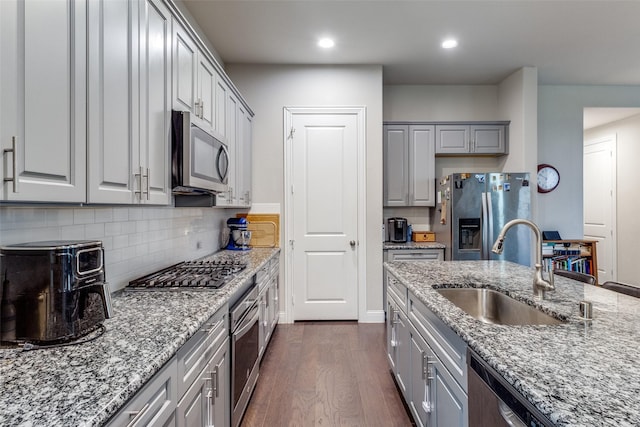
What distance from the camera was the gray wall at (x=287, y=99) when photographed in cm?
377

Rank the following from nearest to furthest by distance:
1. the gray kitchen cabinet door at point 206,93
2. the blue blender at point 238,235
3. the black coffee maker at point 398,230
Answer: the gray kitchen cabinet door at point 206,93
the blue blender at point 238,235
the black coffee maker at point 398,230

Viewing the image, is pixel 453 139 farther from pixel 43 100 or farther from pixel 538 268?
pixel 43 100

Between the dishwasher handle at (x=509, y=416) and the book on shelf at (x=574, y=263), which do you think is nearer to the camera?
the dishwasher handle at (x=509, y=416)

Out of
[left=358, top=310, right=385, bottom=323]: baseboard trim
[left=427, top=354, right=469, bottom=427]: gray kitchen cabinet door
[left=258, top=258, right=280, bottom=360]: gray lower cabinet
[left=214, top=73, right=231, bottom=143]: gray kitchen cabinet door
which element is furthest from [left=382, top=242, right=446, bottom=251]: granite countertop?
[left=427, top=354, right=469, bottom=427]: gray kitchen cabinet door

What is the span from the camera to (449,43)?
3.31 meters

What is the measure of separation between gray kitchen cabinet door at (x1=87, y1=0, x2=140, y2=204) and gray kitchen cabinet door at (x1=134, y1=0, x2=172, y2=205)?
6 centimetres

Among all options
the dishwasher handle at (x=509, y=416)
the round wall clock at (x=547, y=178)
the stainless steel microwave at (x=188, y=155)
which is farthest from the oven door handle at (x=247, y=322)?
the round wall clock at (x=547, y=178)

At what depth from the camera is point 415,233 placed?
13.8 ft

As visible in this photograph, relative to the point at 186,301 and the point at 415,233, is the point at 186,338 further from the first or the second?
the point at 415,233

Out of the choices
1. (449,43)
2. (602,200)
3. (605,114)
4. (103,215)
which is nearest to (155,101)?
(103,215)

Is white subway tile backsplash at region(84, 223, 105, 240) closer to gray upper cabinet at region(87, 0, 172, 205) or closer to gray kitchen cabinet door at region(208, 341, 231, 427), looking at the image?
gray upper cabinet at region(87, 0, 172, 205)

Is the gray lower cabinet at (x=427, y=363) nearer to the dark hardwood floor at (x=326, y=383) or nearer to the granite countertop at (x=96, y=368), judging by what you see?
the dark hardwood floor at (x=326, y=383)

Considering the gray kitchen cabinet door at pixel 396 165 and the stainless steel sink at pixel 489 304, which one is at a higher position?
the gray kitchen cabinet door at pixel 396 165

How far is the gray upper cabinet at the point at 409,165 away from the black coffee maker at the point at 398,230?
228 millimetres
